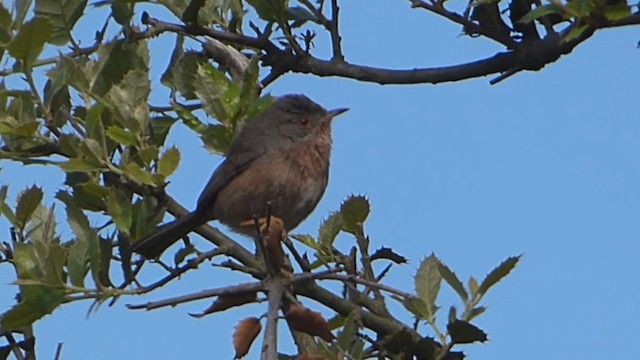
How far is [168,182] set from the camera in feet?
11.7

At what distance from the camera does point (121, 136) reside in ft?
11.5

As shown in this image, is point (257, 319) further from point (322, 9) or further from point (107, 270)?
point (322, 9)

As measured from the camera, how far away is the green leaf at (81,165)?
3416mm

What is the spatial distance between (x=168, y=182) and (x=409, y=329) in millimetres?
833

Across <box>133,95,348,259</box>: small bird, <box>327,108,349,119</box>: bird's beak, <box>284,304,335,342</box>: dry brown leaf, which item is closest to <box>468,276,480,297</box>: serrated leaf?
<box>284,304,335,342</box>: dry brown leaf

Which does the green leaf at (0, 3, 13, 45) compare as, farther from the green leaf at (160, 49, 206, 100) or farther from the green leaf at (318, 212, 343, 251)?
the green leaf at (318, 212, 343, 251)

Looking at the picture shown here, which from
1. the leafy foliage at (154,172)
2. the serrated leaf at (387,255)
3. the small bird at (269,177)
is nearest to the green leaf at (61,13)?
the leafy foliage at (154,172)

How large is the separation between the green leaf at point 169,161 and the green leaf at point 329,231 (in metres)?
0.75

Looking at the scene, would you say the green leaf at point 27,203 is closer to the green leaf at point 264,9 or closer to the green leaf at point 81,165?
the green leaf at point 81,165

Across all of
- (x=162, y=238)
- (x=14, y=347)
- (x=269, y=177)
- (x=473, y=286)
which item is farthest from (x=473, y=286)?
(x=269, y=177)

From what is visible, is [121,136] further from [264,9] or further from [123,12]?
[264,9]

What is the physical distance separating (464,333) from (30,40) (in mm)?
1471

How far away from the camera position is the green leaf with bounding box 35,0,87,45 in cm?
384

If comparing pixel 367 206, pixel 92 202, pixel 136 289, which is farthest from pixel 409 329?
pixel 92 202
